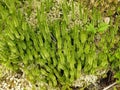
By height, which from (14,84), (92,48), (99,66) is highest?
(92,48)

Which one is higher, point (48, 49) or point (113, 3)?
point (113, 3)

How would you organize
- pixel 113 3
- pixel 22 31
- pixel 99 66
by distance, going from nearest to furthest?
pixel 22 31 → pixel 99 66 → pixel 113 3

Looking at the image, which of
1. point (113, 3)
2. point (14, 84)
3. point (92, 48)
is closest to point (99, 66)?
point (92, 48)

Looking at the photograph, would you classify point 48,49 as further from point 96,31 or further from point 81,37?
point 96,31

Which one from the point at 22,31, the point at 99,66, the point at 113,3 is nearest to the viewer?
the point at 22,31

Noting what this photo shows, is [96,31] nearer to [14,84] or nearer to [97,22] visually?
[97,22]

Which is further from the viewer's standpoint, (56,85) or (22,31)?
(56,85)
